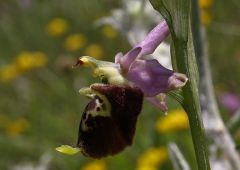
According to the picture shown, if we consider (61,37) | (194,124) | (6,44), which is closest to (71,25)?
(61,37)

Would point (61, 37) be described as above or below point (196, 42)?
above

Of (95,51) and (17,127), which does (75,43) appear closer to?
(95,51)

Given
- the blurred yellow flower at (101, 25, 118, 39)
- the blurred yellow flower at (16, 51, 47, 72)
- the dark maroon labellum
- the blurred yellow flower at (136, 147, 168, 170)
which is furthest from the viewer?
the blurred yellow flower at (101, 25, 118, 39)

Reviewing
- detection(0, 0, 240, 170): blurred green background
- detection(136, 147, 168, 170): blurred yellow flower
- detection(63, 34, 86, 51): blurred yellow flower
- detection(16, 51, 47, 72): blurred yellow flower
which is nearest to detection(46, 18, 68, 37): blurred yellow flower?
detection(0, 0, 240, 170): blurred green background

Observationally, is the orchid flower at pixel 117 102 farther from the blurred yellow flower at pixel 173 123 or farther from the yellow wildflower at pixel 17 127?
the yellow wildflower at pixel 17 127

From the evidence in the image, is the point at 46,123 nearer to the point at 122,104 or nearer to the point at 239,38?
the point at 239,38

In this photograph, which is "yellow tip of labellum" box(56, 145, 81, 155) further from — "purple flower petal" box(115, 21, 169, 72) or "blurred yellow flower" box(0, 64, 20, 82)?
"blurred yellow flower" box(0, 64, 20, 82)

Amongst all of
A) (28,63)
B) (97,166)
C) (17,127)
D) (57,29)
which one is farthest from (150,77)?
(57,29)
